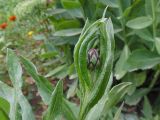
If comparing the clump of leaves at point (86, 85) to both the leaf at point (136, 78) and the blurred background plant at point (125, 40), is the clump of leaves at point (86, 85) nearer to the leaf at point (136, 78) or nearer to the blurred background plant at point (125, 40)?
the blurred background plant at point (125, 40)

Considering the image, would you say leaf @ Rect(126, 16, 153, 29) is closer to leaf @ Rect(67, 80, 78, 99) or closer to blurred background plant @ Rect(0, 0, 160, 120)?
blurred background plant @ Rect(0, 0, 160, 120)

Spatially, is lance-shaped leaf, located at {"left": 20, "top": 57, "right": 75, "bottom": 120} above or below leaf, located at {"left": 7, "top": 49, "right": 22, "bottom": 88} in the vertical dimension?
below

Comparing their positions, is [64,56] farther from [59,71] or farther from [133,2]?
[133,2]

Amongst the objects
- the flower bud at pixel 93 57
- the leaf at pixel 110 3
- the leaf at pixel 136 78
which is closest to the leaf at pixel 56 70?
the leaf at pixel 136 78

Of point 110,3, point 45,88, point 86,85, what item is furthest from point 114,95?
point 110,3

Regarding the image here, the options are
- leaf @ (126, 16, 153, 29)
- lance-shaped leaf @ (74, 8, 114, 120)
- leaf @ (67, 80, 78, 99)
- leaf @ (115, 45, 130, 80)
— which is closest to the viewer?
lance-shaped leaf @ (74, 8, 114, 120)

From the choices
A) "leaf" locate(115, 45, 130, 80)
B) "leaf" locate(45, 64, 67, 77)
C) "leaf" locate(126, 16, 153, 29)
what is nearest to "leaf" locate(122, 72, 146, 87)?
"leaf" locate(115, 45, 130, 80)

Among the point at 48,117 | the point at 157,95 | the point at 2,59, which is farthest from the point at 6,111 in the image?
the point at 2,59

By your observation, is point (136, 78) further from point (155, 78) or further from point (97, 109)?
point (97, 109)
